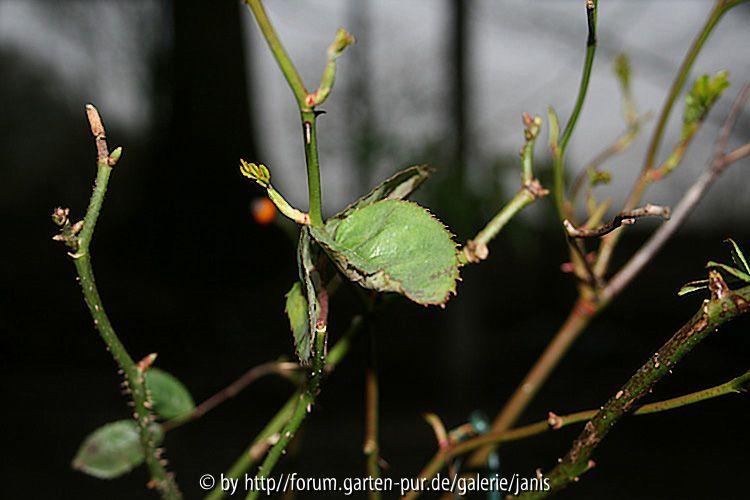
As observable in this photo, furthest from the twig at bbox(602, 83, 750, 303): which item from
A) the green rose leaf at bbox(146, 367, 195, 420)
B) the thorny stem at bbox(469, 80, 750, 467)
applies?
the green rose leaf at bbox(146, 367, 195, 420)

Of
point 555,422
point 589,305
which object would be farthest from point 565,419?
point 589,305

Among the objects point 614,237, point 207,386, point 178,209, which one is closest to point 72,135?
point 178,209

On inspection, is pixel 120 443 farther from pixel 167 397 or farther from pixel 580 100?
pixel 580 100

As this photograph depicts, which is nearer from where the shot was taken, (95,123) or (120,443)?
(95,123)

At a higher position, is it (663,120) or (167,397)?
(663,120)

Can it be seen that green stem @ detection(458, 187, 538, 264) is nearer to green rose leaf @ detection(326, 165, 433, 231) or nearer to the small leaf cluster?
green rose leaf @ detection(326, 165, 433, 231)

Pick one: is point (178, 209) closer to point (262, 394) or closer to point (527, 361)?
point (262, 394)
